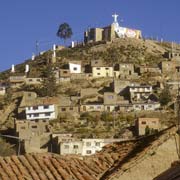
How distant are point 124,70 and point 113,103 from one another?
1390cm

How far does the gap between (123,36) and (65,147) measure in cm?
5291

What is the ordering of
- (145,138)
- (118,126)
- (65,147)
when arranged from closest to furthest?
(145,138) < (65,147) < (118,126)

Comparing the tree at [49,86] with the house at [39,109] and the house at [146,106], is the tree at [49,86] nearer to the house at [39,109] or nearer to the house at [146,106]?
the house at [39,109]

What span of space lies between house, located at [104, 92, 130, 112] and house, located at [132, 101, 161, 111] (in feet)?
2.97

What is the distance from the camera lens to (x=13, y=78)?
96.6 m

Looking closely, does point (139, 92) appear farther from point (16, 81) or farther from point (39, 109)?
point (16, 81)

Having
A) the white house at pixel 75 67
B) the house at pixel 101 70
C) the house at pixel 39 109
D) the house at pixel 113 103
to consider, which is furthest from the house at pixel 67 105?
the white house at pixel 75 67

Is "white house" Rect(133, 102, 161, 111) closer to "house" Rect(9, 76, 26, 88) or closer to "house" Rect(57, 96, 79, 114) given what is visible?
"house" Rect(57, 96, 79, 114)

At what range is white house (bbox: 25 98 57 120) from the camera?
8081 centimetres

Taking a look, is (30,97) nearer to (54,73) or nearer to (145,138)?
(54,73)

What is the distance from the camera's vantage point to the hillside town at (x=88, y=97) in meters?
69.3

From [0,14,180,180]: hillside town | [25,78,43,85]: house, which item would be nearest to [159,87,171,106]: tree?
[0,14,180,180]: hillside town

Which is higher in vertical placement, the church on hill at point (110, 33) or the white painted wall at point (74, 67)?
the church on hill at point (110, 33)

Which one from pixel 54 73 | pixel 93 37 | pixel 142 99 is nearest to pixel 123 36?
pixel 93 37
